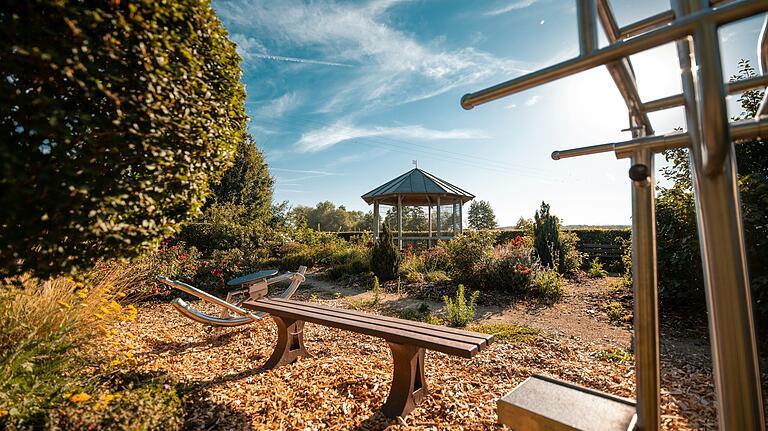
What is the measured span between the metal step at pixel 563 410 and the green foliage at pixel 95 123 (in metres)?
1.93

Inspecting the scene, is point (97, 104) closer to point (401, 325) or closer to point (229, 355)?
point (401, 325)

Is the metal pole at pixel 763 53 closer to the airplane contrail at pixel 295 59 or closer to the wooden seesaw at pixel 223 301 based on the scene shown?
the wooden seesaw at pixel 223 301

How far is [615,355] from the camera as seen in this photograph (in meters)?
3.44

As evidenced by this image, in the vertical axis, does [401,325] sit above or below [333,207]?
below

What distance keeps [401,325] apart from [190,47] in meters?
2.21

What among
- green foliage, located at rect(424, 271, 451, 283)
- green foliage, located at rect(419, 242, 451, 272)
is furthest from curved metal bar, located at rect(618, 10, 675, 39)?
green foliage, located at rect(419, 242, 451, 272)

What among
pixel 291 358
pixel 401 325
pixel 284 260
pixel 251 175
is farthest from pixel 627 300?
pixel 251 175

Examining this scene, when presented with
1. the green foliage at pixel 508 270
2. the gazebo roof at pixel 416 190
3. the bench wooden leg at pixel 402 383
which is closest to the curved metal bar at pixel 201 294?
the bench wooden leg at pixel 402 383

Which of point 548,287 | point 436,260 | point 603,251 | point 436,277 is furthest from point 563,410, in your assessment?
point 603,251

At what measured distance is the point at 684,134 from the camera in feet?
2.55

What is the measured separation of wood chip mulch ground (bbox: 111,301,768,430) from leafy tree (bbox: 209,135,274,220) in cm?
1338

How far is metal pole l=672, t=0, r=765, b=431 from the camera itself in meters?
0.57

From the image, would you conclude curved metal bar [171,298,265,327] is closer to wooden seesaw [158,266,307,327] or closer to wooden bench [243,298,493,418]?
wooden seesaw [158,266,307,327]

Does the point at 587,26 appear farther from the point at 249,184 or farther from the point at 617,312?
the point at 249,184
